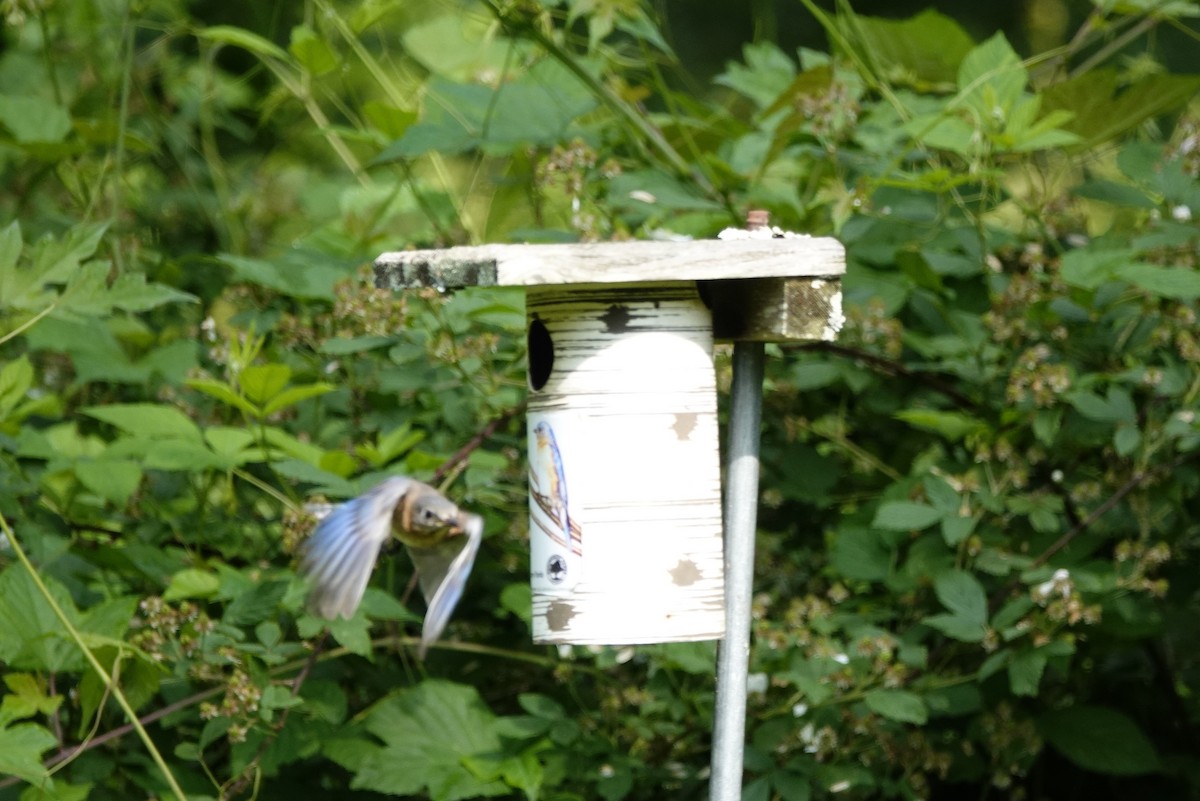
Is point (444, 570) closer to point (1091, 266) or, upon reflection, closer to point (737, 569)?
point (737, 569)

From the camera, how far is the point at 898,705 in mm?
1857

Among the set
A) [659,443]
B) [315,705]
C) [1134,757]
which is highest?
[659,443]

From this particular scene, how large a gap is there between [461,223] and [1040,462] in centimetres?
99

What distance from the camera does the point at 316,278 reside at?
2105 mm

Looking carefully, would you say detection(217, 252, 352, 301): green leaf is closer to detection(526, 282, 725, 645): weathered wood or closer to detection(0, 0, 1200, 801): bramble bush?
detection(0, 0, 1200, 801): bramble bush

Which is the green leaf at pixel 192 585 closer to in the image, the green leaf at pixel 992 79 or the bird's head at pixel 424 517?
the bird's head at pixel 424 517

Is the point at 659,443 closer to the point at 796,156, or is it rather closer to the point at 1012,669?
the point at 1012,669

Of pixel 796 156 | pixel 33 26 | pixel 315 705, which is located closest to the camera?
pixel 315 705

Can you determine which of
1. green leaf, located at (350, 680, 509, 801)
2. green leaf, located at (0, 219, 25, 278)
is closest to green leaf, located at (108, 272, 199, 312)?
green leaf, located at (0, 219, 25, 278)

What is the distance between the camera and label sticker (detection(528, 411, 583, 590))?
1.60 m

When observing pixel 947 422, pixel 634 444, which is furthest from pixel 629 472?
pixel 947 422

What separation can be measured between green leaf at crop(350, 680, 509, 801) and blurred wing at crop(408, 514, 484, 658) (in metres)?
0.24

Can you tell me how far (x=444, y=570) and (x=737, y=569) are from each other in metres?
0.38

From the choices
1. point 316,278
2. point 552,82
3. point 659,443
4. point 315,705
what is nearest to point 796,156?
point 552,82
